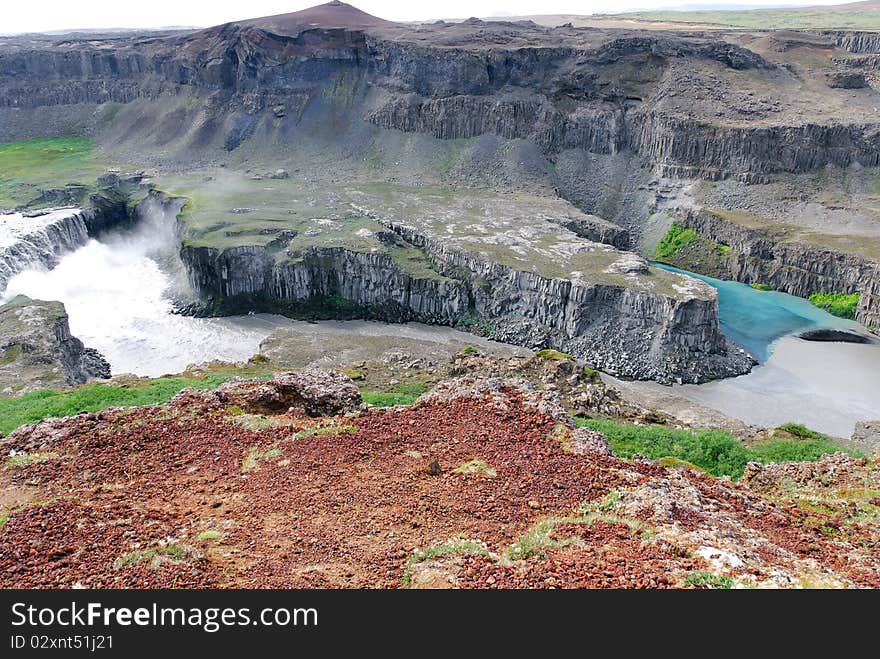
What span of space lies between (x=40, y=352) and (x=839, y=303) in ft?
273

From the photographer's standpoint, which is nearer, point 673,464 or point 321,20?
point 673,464

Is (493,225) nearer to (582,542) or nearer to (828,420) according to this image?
(828,420)

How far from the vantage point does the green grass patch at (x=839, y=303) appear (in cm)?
7394

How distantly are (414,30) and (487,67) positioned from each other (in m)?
32.6

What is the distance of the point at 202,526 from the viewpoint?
18.1 metres

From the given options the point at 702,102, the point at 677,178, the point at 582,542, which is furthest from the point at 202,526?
the point at 702,102

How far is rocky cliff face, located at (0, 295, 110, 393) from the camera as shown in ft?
148

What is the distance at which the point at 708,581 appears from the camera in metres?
14.0

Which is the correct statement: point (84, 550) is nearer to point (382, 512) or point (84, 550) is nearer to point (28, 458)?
point (382, 512)

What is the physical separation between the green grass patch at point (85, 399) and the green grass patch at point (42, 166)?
67902 millimetres

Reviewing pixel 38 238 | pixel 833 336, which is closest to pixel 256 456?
pixel 833 336

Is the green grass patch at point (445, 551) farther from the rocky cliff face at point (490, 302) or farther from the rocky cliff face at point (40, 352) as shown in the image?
the rocky cliff face at point (490, 302)

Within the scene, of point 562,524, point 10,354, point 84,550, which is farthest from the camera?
point 10,354

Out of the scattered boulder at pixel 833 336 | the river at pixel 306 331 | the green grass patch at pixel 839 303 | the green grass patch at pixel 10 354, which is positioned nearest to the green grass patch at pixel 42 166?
the river at pixel 306 331
